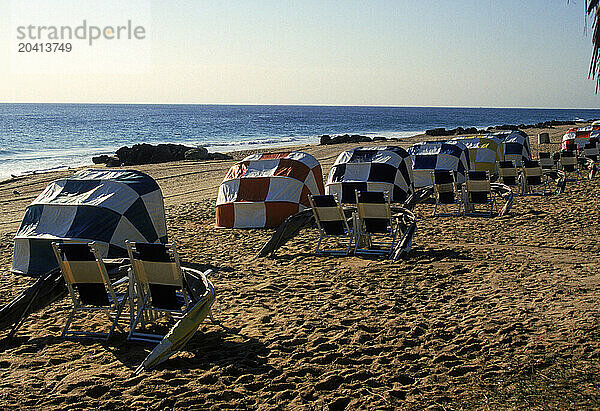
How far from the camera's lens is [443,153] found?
14688 mm

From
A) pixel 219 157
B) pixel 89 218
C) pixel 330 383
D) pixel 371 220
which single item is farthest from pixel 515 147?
pixel 219 157

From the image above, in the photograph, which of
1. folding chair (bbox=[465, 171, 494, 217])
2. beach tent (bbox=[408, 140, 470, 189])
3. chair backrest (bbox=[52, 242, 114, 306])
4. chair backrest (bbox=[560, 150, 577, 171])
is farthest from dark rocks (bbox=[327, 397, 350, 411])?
chair backrest (bbox=[560, 150, 577, 171])

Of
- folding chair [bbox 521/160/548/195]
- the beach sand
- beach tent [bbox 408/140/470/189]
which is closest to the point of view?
the beach sand

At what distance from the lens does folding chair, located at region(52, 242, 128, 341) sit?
5371 millimetres

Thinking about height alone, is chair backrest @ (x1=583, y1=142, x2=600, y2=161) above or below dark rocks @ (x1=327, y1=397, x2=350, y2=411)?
above

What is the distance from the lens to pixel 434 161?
47.9 feet

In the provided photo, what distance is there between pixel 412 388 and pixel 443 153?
1110 cm

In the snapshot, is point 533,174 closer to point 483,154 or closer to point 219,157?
point 483,154

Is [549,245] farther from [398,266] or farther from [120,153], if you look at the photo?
[120,153]

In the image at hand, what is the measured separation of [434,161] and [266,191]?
501 cm

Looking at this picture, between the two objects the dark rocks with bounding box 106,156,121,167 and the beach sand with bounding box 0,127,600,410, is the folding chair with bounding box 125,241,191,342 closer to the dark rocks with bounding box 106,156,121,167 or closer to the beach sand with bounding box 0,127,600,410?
the beach sand with bounding box 0,127,600,410

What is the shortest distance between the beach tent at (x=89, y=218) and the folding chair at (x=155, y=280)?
2952 millimetres

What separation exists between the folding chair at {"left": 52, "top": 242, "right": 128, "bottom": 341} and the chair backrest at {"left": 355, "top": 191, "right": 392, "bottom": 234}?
3.81 meters

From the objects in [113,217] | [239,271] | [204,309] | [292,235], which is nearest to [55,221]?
[113,217]
